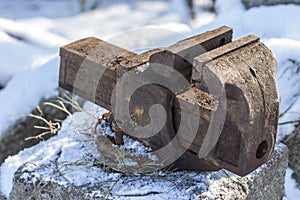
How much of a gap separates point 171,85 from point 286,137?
974 mm

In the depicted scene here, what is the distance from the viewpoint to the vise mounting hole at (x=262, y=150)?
1983 millimetres

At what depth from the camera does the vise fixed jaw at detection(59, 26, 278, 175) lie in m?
1.91

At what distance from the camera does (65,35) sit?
15.7ft

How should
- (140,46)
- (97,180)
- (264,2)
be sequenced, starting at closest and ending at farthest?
(97,180) → (264,2) → (140,46)

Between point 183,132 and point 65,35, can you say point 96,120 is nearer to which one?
point 183,132

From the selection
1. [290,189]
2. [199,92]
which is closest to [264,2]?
[290,189]

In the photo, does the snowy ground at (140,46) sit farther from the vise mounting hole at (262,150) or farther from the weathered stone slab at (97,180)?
the vise mounting hole at (262,150)

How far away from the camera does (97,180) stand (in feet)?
7.34

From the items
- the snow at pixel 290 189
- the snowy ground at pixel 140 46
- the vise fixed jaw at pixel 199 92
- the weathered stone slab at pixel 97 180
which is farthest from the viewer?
the snowy ground at pixel 140 46

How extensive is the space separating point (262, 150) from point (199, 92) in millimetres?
247

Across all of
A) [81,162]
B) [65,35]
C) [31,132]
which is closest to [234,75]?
[81,162]

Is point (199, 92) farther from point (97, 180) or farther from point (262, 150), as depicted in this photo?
point (97, 180)


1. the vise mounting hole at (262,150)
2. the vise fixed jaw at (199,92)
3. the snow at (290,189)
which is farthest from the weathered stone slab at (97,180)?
the snow at (290,189)

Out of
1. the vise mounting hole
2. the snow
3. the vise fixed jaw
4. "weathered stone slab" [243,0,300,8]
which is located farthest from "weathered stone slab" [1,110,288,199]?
"weathered stone slab" [243,0,300,8]
